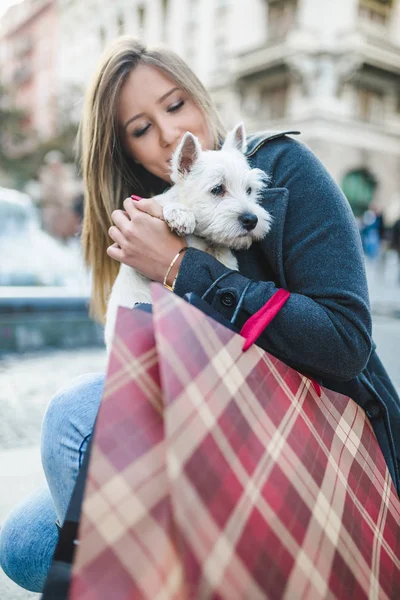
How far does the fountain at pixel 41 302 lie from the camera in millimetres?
5164

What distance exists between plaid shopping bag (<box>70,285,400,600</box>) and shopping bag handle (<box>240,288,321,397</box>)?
1.4 inches

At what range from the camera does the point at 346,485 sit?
1.18 meters

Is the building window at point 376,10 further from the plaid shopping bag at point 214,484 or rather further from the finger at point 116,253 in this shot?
the plaid shopping bag at point 214,484

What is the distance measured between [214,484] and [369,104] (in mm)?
25220

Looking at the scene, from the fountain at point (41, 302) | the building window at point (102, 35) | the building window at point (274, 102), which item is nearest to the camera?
the fountain at point (41, 302)

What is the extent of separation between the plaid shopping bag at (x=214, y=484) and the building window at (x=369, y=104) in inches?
952

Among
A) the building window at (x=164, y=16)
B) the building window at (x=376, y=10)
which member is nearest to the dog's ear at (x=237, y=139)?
the building window at (x=376, y=10)

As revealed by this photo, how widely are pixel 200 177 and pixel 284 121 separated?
22.2 m

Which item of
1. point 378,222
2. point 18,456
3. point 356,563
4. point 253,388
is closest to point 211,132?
point 253,388

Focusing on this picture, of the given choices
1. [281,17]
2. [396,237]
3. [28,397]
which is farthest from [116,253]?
[281,17]

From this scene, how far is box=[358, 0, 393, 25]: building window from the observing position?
22094 mm

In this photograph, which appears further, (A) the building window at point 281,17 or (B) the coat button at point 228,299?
(A) the building window at point 281,17

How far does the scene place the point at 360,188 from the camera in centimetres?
2352

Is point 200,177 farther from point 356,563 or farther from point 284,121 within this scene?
point 284,121
